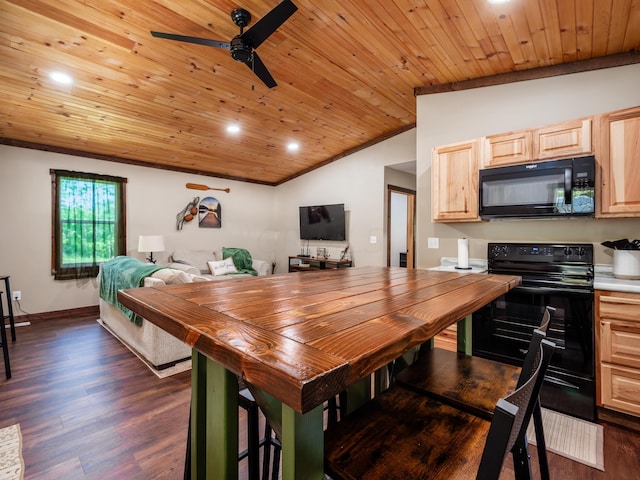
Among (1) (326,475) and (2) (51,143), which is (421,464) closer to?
(1) (326,475)

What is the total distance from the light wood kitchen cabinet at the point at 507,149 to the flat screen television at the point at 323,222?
124 inches

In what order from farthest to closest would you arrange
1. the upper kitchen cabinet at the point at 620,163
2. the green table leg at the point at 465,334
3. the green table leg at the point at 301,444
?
the upper kitchen cabinet at the point at 620,163
the green table leg at the point at 465,334
the green table leg at the point at 301,444

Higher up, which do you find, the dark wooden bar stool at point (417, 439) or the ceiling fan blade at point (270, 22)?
the ceiling fan blade at point (270, 22)

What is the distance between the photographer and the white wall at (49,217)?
4348 millimetres

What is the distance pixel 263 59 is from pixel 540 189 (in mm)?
2723

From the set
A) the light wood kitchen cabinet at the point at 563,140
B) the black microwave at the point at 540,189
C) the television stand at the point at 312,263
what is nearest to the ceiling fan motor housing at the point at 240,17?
the black microwave at the point at 540,189

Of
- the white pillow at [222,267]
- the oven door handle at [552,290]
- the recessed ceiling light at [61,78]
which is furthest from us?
the white pillow at [222,267]

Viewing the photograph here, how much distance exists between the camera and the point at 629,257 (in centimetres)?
224

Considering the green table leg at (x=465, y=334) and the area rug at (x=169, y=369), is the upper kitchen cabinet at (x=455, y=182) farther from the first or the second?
the area rug at (x=169, y=369)

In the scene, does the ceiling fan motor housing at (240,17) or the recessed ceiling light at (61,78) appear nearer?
the ceiling fan motor housing at (240,17)

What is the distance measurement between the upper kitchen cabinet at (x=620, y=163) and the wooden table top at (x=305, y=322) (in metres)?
1.78

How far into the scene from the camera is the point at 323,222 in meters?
6.12

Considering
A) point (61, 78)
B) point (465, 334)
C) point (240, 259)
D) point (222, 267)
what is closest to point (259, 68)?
point (61, 78)

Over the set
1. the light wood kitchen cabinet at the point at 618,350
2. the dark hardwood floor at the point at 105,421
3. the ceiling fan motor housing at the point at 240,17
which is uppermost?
the ceiling fan motor housing at the point at 240,17
